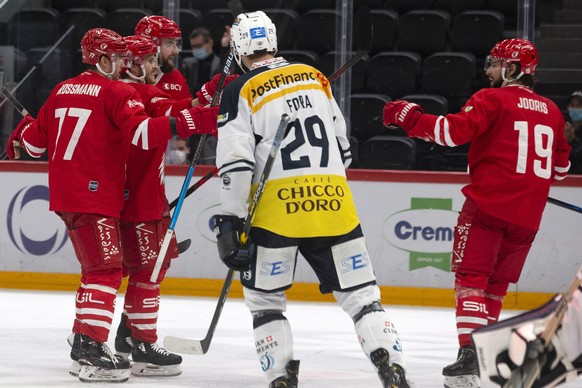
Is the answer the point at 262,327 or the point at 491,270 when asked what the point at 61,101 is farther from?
the point at 491,270

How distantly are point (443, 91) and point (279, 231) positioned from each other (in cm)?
484

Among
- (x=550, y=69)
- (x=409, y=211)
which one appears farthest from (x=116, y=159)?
(x=550, y=69)

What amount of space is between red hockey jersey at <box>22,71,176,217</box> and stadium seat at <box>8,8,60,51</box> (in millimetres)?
4043

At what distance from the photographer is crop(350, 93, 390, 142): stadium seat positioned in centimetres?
795

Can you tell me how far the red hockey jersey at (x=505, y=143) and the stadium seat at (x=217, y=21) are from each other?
14.3 feet

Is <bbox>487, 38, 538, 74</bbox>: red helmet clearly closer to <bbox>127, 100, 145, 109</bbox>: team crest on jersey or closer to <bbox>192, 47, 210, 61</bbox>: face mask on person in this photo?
<bbox>127, 100, 145, 109</bbox>: team crest on jersey

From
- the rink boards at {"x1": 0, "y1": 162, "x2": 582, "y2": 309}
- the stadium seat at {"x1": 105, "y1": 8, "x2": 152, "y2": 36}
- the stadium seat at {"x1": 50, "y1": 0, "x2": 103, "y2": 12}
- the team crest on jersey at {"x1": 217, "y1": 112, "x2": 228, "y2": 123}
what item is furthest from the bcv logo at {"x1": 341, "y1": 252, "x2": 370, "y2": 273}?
the stadium seat at {"x1": 50, "y1": 0, "x2": 103, "y2": 12}

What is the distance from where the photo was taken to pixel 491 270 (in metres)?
4.60

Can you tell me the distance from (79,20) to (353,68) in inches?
93.1

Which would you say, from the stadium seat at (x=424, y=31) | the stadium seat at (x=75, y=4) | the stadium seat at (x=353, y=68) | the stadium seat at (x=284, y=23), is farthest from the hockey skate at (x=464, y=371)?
the stadium seat at (x=75, y=4)

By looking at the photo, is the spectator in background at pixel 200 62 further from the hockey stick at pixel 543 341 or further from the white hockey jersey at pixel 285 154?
the hockey stick at pixel 543 341

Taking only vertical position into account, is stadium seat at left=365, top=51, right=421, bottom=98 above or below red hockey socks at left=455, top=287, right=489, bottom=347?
below

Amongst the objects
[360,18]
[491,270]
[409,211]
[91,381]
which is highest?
[360,18]

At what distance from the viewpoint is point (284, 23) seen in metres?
8.66
